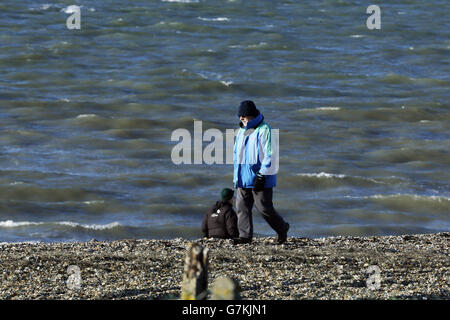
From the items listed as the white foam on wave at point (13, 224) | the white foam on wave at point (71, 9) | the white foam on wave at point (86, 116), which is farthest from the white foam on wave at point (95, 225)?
the white foam on wave at point (71, 9)

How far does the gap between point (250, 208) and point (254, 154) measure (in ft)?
2.30

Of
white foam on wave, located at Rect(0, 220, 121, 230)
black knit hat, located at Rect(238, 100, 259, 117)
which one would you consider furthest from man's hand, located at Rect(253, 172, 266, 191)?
white foam on wave, located at Rect(0, 220, 121, 230)

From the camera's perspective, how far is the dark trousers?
11000 millimetres

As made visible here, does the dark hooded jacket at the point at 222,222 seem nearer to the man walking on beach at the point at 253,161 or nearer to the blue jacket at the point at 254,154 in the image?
the man walking on beach at the point at 253,161

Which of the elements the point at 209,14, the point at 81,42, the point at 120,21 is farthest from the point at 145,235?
the point at 209,14

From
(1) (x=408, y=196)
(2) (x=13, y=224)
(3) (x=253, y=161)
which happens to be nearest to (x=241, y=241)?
(3) (x=253, y=161)

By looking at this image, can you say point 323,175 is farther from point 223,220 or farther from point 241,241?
point 241,241

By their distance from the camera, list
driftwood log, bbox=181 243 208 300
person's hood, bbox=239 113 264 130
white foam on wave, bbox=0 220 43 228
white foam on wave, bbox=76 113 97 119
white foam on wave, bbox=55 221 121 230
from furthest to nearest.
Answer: white foam on wave, bbox=76 113 97 119 → white foam on wave, bbox=0 220 43 228 → white foam on wave, bbox=55 221 121 230 → person's hood, bbox=239 113 264 130 → driftwood log, bbox=181 243 208 300

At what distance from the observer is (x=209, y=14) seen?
38.5m

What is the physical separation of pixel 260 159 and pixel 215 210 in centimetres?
146

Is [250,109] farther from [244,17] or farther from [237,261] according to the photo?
[244,17]

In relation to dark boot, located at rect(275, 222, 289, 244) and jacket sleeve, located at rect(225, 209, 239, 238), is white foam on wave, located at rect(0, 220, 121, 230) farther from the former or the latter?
dark boot, located at rect(275, 222, 289, 244)

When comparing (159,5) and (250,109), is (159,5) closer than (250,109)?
No

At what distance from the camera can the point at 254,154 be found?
10883 mm
